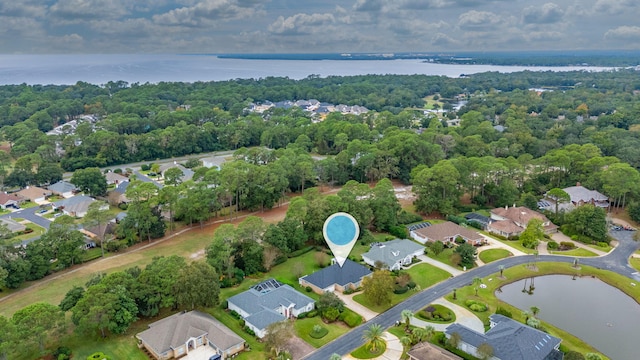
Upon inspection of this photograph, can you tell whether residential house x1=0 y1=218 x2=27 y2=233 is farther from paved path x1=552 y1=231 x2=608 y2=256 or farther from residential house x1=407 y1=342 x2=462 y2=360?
A: paved path x1=552 y1=231 x2=608 y2=256

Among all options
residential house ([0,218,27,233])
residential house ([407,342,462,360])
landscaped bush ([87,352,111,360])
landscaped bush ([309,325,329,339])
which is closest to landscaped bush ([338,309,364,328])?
landscaped bush ([309,325,329,339])

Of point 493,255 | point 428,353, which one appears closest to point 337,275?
point 428,353

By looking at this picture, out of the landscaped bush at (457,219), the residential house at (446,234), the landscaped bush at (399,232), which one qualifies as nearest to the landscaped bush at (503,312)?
the residential house at (446,234)

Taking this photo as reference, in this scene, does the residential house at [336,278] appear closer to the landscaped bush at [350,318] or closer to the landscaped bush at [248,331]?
the landscaped bush at [350,318]

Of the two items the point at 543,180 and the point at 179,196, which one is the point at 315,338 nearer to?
the point at 179,196

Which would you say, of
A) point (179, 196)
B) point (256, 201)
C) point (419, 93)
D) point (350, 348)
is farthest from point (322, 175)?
point (419, 93)
